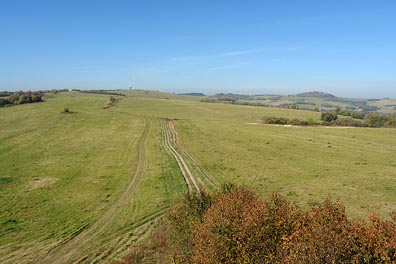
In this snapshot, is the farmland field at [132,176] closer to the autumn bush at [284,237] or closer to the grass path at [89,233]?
the grass path at [89,233]

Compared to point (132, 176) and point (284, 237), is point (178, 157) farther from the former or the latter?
point (284, 237)

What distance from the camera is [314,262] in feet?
29.4

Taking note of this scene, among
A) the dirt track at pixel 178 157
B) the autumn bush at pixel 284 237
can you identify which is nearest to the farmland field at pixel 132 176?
the dirt track at pixel 178 157

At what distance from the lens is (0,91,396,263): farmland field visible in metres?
23.4

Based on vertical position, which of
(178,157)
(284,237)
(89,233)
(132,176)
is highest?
(284,237)

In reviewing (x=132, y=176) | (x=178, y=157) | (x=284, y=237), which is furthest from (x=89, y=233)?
(x=178, y=157)

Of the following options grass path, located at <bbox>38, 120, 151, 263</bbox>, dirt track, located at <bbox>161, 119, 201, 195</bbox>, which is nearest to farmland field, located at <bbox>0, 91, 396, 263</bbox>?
grass path, located at <bbox>38, 120, 151, 263</bbox>

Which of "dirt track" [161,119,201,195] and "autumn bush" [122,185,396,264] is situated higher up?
"autumn bush" [122,185,396,264]

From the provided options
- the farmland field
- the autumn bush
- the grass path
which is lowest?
the grass path

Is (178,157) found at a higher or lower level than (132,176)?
higher

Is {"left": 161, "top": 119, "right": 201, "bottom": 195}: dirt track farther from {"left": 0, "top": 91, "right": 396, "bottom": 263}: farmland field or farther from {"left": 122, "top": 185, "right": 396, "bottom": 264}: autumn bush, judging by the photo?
{"left": 122, "top": 185, "right": 396, "bottom": 264}: autumn bush

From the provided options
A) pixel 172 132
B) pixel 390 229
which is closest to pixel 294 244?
pixel 390 229

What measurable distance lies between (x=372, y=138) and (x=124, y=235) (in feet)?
191

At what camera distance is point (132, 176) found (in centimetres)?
3903
